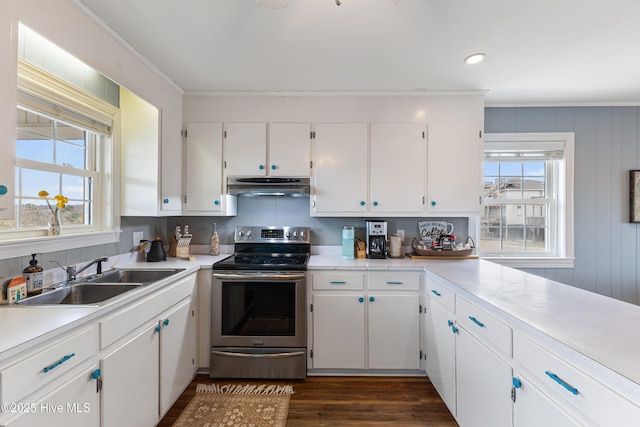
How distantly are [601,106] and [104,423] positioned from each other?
14.9ft

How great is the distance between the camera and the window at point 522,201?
2887 millimetres

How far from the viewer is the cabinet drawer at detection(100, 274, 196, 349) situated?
131 cm

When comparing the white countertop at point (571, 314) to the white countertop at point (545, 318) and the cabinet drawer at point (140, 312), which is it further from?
the cabinet drawer at point (140, 312)

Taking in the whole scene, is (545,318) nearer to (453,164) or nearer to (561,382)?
(561,382)

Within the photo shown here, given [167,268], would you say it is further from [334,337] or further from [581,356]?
[581,356]

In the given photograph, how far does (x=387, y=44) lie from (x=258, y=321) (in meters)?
2.19

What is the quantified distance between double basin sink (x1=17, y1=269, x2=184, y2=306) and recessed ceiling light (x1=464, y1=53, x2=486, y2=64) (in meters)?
2.54

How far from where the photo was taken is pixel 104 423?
128cm

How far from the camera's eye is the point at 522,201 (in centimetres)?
297

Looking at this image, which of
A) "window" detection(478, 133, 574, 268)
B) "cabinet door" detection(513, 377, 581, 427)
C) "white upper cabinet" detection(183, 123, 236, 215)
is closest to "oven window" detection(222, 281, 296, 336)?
"white upper cabinet" detection(183, 123, 236, 215)

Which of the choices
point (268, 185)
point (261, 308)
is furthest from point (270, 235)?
point (261, 308)

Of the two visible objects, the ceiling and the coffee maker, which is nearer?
the ceiling

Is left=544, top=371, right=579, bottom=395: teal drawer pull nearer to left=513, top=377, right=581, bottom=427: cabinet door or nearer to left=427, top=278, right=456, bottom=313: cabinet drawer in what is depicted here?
left=513, top=377, right=581, bottom=427: cabinet door

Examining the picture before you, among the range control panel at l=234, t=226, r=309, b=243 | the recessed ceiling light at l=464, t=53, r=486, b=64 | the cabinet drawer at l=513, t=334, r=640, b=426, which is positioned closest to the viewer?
the cabinet drawer at l=513, t=334, r=640, b=426
